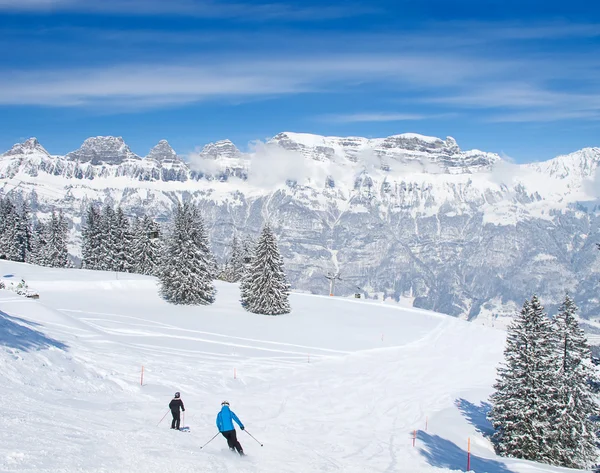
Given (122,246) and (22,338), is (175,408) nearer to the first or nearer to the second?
(22,338)

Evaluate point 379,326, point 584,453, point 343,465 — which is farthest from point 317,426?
point 379,326

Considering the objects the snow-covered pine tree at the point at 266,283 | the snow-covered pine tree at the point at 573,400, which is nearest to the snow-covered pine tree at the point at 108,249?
the snow-covered pine tree at the point at 266,283

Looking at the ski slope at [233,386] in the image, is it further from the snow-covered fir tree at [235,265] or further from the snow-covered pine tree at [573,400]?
the snow-covered fir tree at [235,265]

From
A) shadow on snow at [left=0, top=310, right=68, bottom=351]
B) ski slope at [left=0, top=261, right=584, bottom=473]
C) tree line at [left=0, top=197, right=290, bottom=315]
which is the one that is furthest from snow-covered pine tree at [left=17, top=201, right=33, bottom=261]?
shadow on snow at [left=0, top=310, right=68, bottom=351]

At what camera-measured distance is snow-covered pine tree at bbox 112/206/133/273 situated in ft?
241

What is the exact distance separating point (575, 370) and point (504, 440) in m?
4.58

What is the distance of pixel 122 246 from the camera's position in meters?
73.3

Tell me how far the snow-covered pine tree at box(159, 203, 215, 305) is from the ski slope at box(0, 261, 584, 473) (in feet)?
6.60

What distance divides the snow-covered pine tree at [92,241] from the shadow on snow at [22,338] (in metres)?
51.7

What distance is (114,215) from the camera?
243 ft

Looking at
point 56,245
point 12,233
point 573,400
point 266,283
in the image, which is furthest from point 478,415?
point 12,233

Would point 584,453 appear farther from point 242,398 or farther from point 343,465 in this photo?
point 242,398

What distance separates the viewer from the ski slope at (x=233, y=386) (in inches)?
502

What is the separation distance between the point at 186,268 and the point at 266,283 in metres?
8.43
